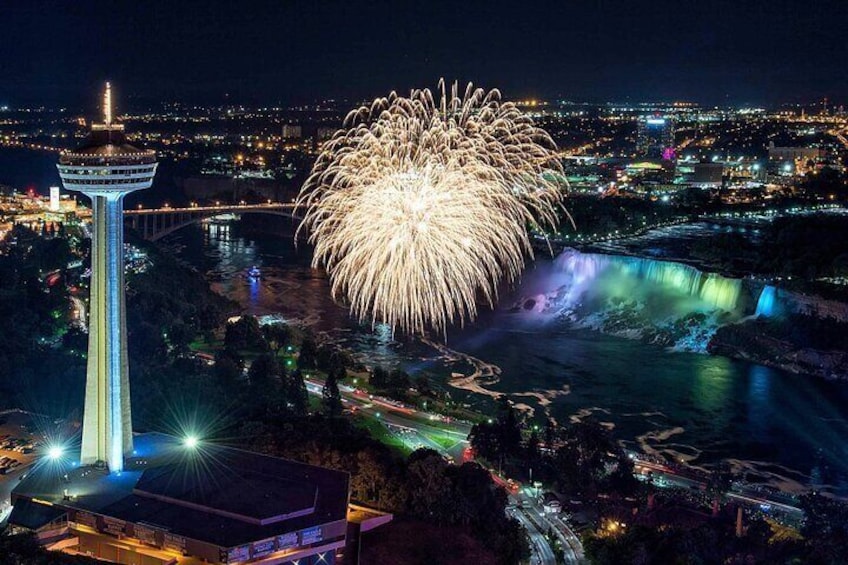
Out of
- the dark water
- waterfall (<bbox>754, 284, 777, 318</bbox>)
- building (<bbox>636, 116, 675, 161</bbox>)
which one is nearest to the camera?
the dark water

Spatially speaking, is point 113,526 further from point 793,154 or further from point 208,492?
point 793,154

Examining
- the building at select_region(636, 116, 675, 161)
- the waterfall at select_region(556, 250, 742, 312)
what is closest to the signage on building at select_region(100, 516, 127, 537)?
the waterfall at select_region(556, 250, 742, 312)

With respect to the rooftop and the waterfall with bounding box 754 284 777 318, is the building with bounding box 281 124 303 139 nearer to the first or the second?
the waterfall with bounding box 754 284 777 318

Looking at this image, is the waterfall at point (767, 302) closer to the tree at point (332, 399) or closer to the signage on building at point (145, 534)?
the tree at point (332, 399)

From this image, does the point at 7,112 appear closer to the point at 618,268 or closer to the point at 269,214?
the point at 269,214

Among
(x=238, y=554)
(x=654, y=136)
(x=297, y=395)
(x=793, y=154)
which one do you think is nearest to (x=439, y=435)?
(x=297, y=395)
